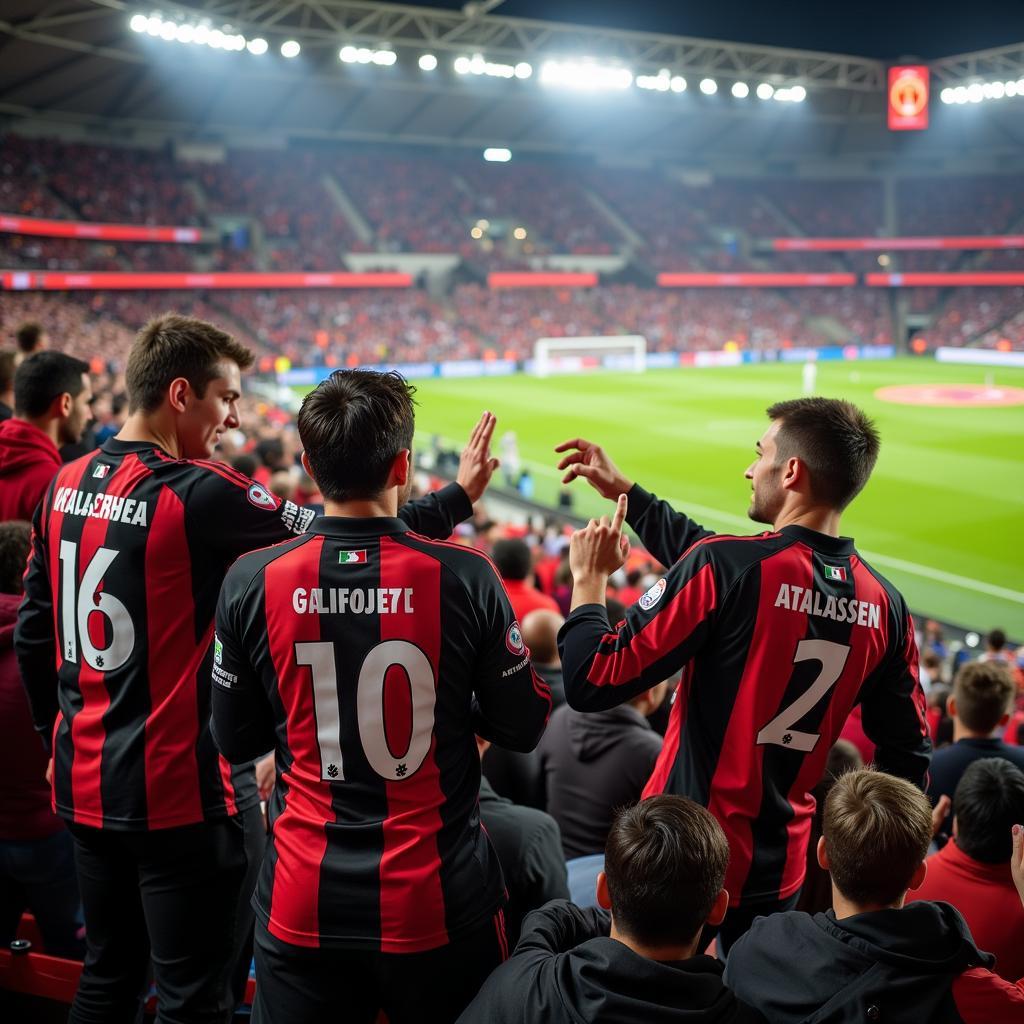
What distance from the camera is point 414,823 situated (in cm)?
240

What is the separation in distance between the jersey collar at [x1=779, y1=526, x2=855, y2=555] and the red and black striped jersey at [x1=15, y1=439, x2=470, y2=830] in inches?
56.5

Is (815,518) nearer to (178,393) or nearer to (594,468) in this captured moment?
(594,468)

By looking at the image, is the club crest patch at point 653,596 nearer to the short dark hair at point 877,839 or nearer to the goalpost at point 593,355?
the short dark hair at point 877,839

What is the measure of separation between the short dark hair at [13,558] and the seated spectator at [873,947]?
301 cm

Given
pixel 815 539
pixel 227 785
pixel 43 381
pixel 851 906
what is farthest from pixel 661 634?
pixel 43 381

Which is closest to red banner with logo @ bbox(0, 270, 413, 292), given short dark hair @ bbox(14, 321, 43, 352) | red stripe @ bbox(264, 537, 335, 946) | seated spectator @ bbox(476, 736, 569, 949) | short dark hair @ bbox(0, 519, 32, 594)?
short dark hair @ bbox(14, 321, 43, 352)

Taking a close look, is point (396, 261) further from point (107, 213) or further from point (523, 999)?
point (523, 999)

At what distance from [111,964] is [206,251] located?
156 ft

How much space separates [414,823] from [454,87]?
164ft

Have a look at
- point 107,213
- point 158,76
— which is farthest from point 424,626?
point 107,213

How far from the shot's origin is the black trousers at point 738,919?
2896 millimetres

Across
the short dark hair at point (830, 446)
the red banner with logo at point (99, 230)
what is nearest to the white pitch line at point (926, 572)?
the short dark hair at point (830, 446)

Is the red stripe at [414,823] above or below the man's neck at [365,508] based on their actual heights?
below

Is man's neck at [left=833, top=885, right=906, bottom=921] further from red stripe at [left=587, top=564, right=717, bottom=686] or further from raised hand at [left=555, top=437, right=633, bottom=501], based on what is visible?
raised hand at [left=555, top=437, right=633, bottom=501]
